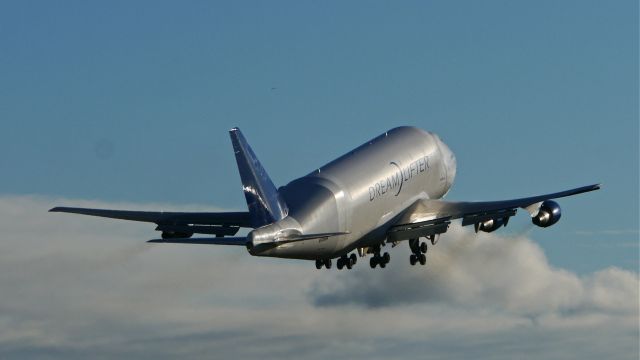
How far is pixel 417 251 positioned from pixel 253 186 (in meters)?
17.1

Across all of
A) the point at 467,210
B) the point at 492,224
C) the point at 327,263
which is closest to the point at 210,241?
the point at 327,263

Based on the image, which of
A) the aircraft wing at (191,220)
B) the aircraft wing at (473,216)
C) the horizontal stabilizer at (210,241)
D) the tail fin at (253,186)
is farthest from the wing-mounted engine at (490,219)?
the horizontal stabilizer at (210,241)

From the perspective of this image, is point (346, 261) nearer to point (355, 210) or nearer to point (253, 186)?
point (355, 210)

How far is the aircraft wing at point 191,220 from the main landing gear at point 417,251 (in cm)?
1018

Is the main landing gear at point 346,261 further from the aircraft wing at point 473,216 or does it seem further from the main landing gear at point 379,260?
the aircraft wing at point 473,216

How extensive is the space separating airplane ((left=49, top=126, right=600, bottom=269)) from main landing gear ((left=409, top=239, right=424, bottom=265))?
6cm

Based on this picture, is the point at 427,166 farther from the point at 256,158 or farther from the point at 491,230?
the point at 256,158

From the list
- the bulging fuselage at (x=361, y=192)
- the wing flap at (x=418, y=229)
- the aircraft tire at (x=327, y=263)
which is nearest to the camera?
the bulging fuselage at (x=361, y=192)

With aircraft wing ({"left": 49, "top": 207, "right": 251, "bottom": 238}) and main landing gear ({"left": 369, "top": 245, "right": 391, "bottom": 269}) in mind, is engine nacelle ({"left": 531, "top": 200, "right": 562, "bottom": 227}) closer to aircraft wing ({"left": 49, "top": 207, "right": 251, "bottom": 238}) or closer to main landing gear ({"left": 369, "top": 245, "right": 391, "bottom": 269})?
main landing gear ({"left": 369, "top": 245, "right": 391, "bottom": 269})

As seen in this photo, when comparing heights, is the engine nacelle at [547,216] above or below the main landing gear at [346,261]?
above

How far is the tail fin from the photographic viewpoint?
107375mm

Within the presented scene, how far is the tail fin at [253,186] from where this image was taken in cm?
10738

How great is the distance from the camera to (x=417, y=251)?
121 m

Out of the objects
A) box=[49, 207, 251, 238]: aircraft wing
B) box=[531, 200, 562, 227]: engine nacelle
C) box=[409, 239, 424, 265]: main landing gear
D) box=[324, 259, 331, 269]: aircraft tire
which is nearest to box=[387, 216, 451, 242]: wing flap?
box=[409, 239, 424, 265]: main landing gear
